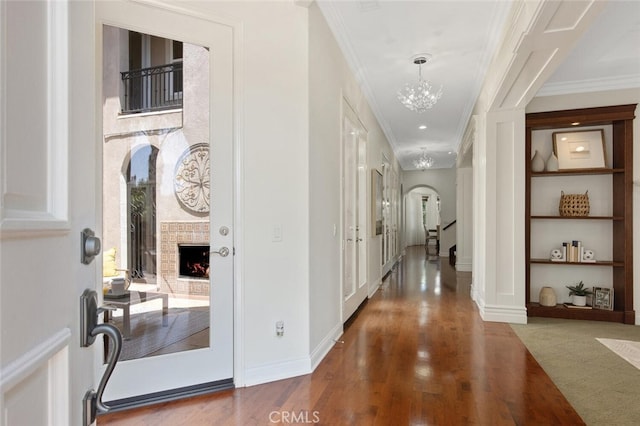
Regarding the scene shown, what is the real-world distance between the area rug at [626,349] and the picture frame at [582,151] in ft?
6.90

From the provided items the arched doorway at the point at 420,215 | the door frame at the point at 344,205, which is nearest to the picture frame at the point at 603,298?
the door frame at the point at 344,205

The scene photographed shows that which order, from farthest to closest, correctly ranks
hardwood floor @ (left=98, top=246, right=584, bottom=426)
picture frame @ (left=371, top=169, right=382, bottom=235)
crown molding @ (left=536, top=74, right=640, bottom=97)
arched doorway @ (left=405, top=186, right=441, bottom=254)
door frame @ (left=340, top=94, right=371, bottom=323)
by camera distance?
arched doorway @ (left=405, top=186, right=441, bottom=254) → picture frame @ (left=371, top=169, right=382, bottom=235) → crown molding @ (left=536, top=74, right=640, bottom=97) → door frame @ (left=340, top=94, right=371, bottom=323) → hardwood floor @ (left=98, top=246, right=584, bottom=426)

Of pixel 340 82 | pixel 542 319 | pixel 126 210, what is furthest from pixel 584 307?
pixel 126 210

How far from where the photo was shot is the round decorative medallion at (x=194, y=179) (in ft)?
8.61

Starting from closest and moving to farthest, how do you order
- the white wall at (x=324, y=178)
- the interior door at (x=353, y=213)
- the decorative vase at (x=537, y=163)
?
the white wall at (x=324, y=178) → the interior door at (x=353, y=213) → the decorative vase at (x=537, y=163)

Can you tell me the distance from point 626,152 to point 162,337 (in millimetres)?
5450

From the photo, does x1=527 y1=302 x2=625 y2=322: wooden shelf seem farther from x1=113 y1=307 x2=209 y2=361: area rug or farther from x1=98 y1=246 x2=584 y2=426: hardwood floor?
x1=113 y1=307 x2=209 y2=361: area rug

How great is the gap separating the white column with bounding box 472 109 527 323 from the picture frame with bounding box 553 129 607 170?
74cm

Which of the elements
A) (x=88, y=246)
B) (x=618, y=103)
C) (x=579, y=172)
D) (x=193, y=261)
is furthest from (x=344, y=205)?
(x=618, y=103)

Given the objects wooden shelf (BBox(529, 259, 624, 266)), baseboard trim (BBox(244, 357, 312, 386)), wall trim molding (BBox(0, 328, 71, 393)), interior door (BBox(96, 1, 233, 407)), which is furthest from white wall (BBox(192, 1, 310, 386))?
wooden shelf (BBox(529, 259, 624, 266))

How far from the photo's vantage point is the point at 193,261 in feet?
8.63

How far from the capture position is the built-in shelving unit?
4355 mm

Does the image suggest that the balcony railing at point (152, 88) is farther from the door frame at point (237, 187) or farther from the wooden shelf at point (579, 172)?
the wooden shelf at point (579, 172)

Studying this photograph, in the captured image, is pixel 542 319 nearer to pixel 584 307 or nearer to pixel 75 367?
pixel 584 307
